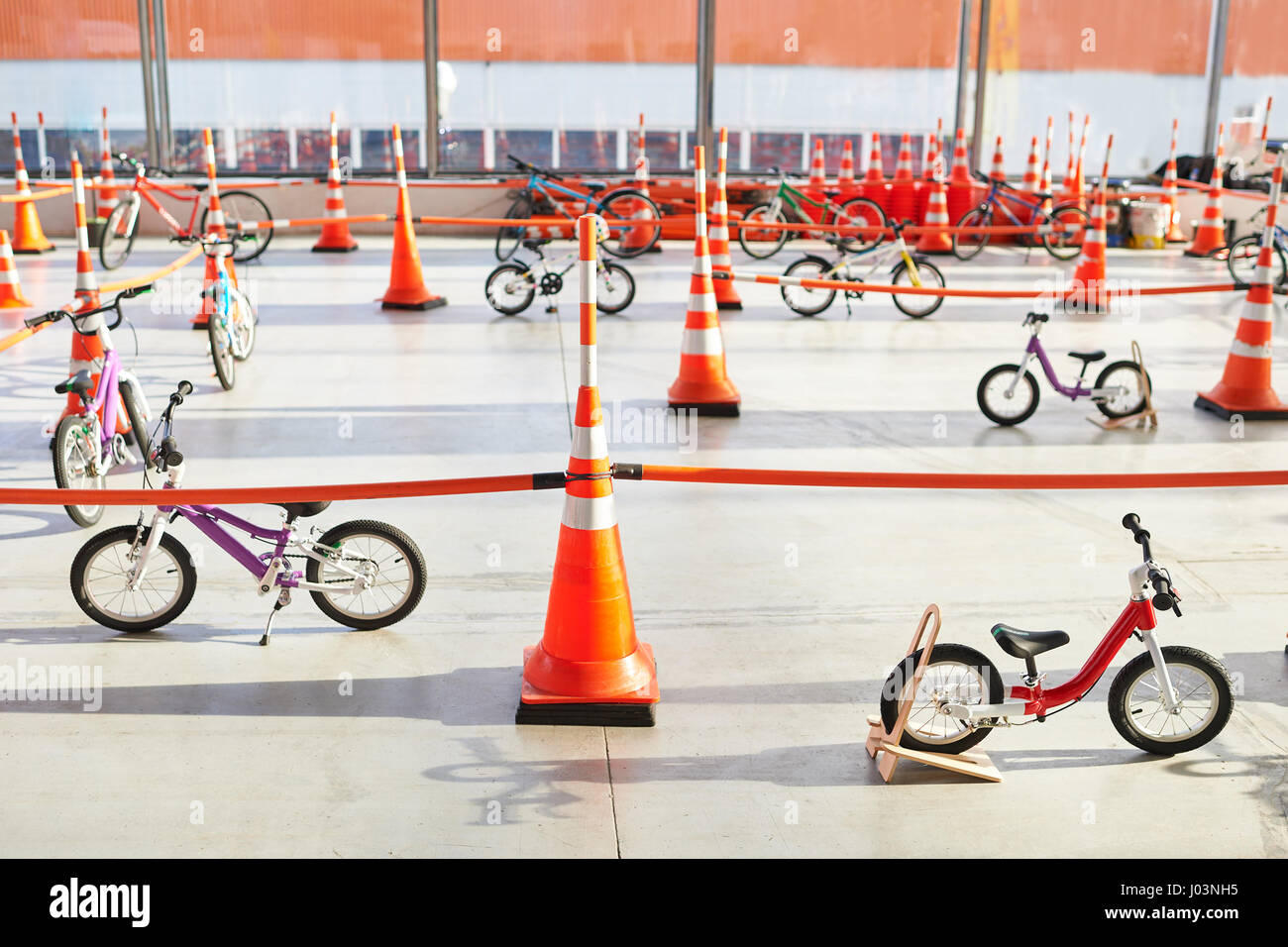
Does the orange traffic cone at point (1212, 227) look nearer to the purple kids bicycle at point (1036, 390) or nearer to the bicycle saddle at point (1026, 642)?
the purple kids bicycle at point (1036, 390)

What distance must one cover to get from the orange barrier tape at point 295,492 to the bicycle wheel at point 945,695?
1345mm

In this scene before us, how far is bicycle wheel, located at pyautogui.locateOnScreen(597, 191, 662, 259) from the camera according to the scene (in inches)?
661

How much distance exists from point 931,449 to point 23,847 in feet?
18.9

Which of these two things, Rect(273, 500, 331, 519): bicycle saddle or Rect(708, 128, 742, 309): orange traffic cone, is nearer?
Rect(273, 500, 331, 519): bicycle saddle

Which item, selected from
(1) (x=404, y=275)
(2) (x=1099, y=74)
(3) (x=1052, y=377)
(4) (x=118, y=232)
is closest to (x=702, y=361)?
(3) (x=1052, y=377)

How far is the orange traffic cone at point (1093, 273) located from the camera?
13656mm

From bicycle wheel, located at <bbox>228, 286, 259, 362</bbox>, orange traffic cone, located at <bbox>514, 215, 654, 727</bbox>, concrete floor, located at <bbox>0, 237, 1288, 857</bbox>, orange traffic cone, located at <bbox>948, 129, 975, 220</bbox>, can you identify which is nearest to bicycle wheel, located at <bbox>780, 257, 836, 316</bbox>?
concrete floor, located at <bbox>0, 237, 1288, 857</bbox>

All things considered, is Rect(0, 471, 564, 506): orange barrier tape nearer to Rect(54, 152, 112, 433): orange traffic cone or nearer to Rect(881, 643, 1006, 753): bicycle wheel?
Rect(881, 643, 1006, 753): bicycle wheel

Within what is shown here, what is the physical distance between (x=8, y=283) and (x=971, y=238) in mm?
11931

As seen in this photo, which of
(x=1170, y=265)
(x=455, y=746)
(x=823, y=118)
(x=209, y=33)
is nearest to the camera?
(x=455, y=746)

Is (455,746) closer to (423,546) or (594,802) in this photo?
(594,802)

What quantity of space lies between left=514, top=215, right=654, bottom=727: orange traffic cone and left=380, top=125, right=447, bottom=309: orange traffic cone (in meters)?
8.46
